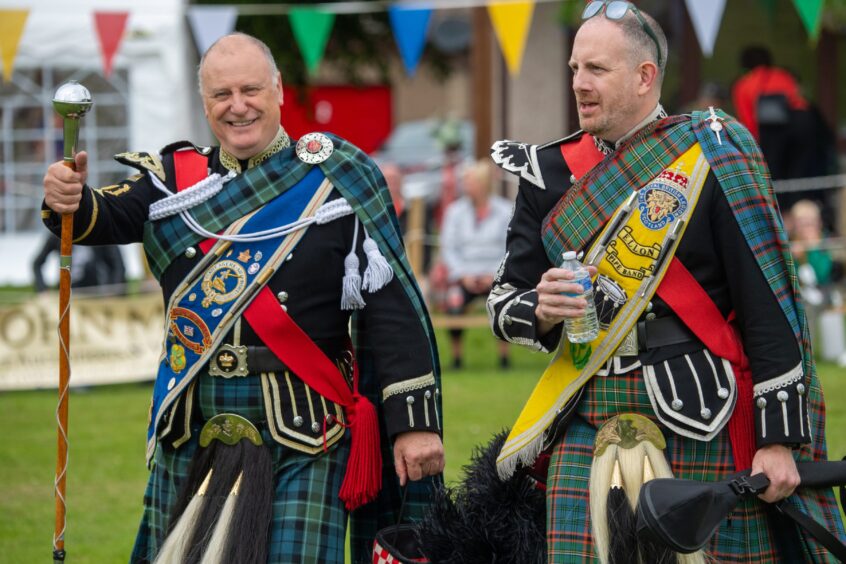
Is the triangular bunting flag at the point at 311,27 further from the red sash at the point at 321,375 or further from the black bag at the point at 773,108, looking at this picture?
the red sash at the point at 321,375

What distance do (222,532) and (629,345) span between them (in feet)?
4.35

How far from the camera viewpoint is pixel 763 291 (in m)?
3.80

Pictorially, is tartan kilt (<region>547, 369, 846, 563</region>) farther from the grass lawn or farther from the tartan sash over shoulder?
the grass lawn

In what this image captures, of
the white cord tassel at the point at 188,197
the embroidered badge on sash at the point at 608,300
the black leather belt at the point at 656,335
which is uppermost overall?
the white cord tassel at the point at 188,197

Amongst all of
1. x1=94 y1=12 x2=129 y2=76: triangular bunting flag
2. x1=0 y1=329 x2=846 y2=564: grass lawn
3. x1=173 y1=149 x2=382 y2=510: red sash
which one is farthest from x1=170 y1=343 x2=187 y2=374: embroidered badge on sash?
x1=94 y1=12 x2=129 y2=76: triangular bunting flag

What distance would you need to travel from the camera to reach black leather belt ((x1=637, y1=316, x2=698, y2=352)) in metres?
3.88

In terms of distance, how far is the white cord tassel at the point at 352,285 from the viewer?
13.9 feet

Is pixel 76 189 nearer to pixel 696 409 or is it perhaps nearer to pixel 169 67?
pixel 696 409

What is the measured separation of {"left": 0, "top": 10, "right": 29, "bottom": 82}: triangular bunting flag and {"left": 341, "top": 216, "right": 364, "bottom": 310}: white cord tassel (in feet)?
25.7

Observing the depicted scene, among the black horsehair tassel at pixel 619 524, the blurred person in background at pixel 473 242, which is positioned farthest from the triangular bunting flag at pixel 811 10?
the black horsehair tassel at pixel 619 524

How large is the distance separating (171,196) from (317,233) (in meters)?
0.49

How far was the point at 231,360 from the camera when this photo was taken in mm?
4215

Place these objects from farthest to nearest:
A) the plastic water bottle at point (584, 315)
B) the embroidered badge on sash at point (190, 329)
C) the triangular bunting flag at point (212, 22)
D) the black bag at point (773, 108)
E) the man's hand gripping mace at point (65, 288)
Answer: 1. the black bag at point (773, 108)
2. the triangular bunting flag at point (212, 22)
3. the embroidered badge on sash at point (190, 329)
4. the man's hand gripping mace at point (65, 288)
5. the plastic water bottle at point (584, 315)

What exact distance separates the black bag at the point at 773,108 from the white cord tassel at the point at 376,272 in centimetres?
1002
